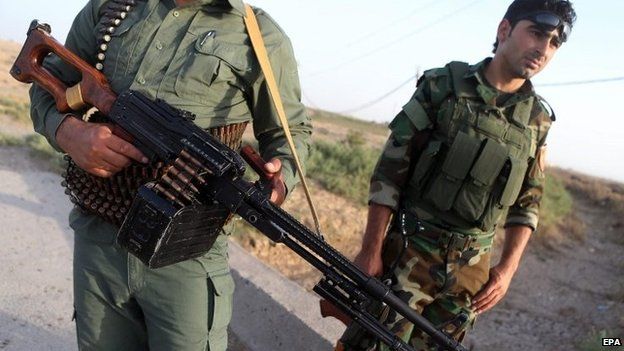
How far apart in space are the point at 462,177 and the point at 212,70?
52.0 inches

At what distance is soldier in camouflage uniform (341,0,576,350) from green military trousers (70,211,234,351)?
909 mm

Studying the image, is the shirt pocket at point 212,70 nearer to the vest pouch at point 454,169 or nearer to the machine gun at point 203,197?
the machine gun at point 203,197

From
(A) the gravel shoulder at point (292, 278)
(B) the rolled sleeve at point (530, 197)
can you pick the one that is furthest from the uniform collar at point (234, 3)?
(A) the gravel shoulder at point (292, 278)

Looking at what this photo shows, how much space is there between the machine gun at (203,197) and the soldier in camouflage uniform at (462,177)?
2.75 ft

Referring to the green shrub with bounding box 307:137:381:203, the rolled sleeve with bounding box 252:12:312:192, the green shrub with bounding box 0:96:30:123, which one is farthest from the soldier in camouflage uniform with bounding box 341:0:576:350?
the green shrub with bounding box 0:96:30:123

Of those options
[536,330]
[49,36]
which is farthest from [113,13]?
[536,330]

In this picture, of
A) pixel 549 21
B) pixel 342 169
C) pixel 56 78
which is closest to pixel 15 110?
pixel 342 169

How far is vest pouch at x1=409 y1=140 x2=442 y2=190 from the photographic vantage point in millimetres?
2502

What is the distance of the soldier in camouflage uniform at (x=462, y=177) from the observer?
2.44 meters

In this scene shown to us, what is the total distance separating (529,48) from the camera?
7.86 feet

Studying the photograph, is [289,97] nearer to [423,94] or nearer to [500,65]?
[423,94]

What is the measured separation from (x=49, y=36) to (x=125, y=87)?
0.33 metres

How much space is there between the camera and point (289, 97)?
6.06 feet

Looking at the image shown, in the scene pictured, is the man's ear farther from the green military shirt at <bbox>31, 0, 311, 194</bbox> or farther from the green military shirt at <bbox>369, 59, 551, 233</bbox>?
the green military shirt at <bbox>31, 0, 311, 194</bbox>
